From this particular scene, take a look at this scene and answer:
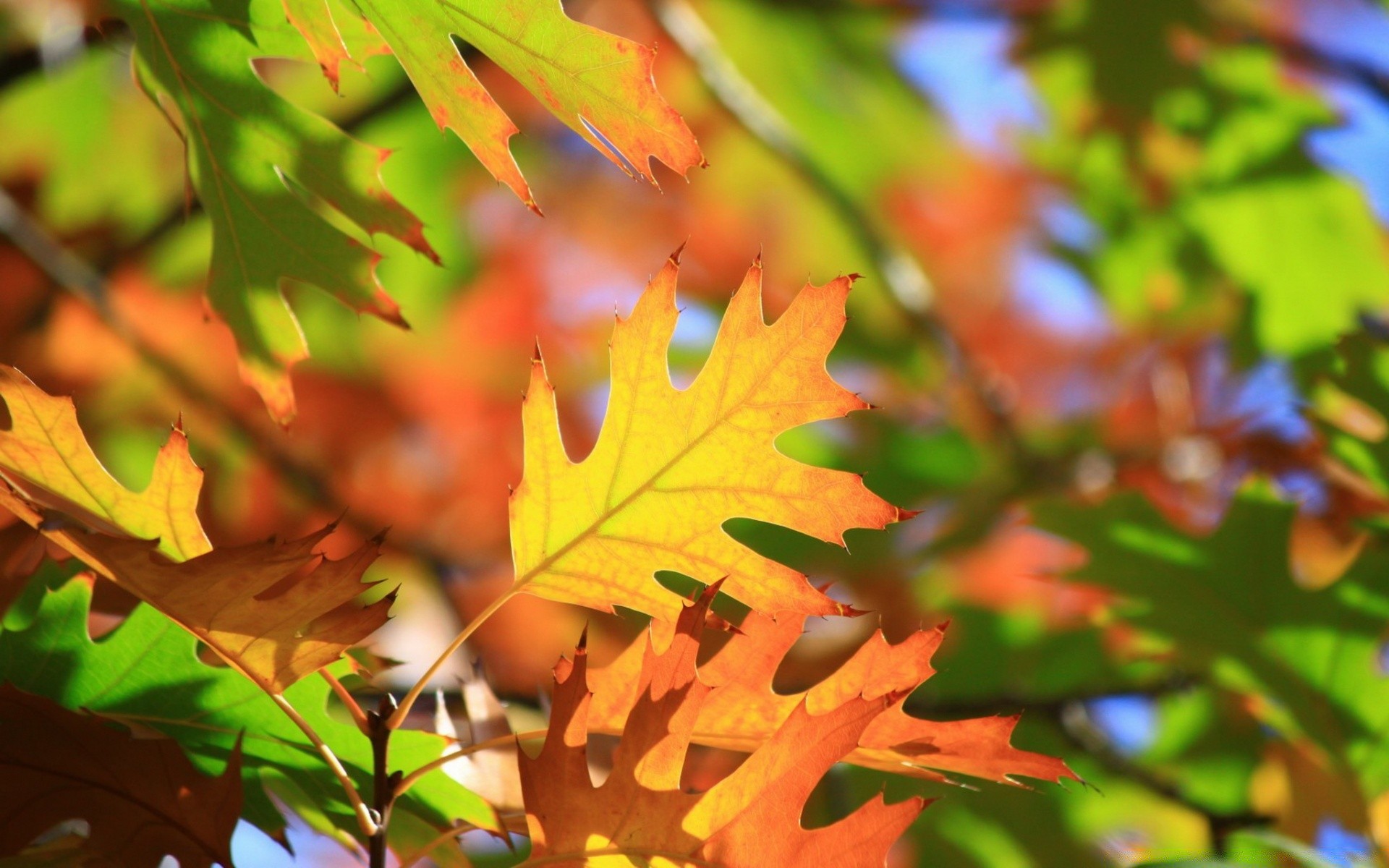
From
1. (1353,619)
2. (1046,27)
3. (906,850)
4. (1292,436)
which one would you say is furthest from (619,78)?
(1046,27)

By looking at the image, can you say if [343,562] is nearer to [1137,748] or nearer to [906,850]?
[906,850]

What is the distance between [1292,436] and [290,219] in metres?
1.65

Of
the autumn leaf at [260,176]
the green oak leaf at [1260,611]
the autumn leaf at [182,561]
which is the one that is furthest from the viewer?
the green oak leaf at [1260,611]

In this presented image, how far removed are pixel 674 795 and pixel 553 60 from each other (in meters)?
0.35

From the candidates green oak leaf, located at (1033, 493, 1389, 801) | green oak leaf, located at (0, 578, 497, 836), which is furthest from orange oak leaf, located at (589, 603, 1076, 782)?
green oak leaf, located at (1033, 493, 1389, 801)

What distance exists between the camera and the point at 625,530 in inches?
21.5

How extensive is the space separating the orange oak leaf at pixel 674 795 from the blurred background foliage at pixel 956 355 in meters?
0.30

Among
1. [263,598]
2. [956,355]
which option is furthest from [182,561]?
[956,355]

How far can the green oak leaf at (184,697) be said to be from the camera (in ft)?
1.81

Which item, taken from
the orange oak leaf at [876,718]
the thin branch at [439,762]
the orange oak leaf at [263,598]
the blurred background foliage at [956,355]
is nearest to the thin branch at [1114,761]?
the blurred background foliage at [956,355]

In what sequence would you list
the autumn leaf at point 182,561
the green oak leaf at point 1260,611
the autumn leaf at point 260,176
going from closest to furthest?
the autumn leaf at point 182,561
the autumn leaf at point 260,176
the green oak leaf at point 1260,611

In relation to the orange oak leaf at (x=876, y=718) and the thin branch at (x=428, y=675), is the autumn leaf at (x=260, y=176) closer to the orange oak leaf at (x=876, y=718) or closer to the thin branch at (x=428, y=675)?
the thin branch at (x=428, y=675)

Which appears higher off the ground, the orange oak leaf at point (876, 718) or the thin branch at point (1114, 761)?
the orange oak leaf at point (876, 718)

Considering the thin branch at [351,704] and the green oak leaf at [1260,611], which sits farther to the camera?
the green oak leaf at [1260,611]
